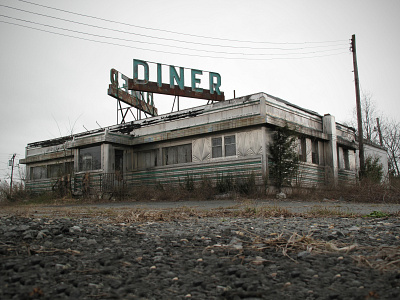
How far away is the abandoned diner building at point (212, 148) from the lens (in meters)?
15.3

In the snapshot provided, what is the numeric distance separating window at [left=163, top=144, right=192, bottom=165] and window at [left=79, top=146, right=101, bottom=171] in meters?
3.82

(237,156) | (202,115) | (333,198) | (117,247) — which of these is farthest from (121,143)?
(117,247)

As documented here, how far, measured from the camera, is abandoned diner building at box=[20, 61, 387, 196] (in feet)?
50.1

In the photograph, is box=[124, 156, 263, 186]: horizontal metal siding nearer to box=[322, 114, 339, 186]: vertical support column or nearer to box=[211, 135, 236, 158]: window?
box=[211, 135, 236, 158]: window

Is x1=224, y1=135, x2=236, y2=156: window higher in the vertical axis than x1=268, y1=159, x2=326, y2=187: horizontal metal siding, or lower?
higher

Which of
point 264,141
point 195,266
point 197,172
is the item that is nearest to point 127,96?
point 197,172

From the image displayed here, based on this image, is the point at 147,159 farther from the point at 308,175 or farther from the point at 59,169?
the point at 308,175

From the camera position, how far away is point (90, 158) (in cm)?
1975

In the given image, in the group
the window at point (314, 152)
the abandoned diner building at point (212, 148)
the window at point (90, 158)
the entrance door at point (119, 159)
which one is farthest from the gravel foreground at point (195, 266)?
the entrance door at point (119, 159)

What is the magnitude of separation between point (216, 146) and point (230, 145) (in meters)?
0.78

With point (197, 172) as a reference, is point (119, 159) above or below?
above

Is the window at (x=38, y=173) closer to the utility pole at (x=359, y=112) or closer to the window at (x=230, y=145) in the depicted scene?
the window at (x=230, y=145)

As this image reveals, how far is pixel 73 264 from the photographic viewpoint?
7.22 feet

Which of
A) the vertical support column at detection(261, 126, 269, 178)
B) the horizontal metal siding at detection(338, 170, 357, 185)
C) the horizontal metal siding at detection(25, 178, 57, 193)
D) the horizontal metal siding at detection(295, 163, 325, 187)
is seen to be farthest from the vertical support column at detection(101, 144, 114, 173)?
the horizontal metal siding at detection(338, 170, 357, 185)
